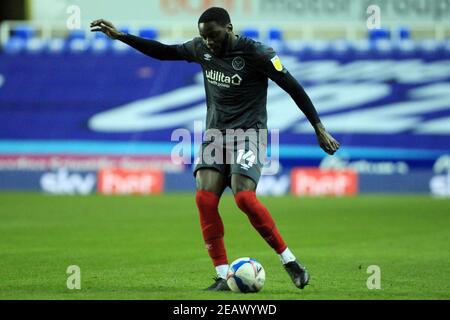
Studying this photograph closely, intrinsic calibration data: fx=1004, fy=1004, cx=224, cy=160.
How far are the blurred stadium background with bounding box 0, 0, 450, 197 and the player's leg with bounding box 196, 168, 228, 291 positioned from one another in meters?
15.4

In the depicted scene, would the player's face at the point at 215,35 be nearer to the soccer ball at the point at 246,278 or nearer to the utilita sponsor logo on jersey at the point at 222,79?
the utilita sponsor logo on jersey at the point at 222,79

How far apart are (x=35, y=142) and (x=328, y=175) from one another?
756 centimetres

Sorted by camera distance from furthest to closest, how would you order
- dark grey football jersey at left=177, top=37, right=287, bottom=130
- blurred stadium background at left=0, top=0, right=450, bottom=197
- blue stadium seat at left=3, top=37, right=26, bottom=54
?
blue stadium seat at left=3, top=37, right=26, bottom=54
blurred stadium background at left=0, top=0, right=450, bottom=197
dark grey football jersey at left=177, top=37, right=287, bottom=130

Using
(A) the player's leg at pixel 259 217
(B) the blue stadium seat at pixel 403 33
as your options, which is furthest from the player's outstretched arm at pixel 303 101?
(B) the blue stadium seat at pixel 403 33

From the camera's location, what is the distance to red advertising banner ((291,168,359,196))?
23.6 meters

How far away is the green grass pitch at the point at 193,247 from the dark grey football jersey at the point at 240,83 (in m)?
1.41

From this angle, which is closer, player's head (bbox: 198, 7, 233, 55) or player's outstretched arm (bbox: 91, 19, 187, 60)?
player's head (bbox: 198, 7, 233, 55)

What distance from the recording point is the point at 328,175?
2362 cm

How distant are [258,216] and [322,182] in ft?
51.7

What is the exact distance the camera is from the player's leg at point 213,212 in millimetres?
8125

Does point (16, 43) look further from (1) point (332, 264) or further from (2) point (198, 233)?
(1) point (332, 264)

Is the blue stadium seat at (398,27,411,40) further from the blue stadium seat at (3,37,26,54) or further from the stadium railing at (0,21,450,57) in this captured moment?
the blue stadium seat at (3,37,26,54)

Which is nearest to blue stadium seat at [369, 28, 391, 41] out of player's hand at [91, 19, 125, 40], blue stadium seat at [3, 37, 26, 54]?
blue stadium seat at [3, 37, 26, 54]

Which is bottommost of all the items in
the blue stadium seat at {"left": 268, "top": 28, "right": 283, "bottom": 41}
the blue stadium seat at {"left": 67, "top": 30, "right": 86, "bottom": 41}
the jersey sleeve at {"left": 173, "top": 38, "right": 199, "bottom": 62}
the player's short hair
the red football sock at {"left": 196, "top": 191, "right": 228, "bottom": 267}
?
the red football sock at {"left": 196, "top": 191, "right": 228, "bottom": 267}
